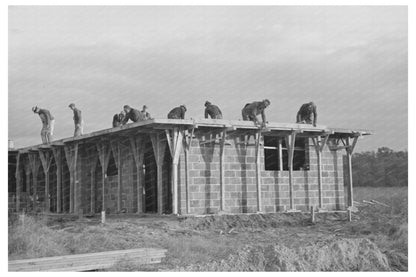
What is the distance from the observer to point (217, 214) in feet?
58.6

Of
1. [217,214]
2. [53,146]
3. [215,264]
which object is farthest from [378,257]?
[53,146]

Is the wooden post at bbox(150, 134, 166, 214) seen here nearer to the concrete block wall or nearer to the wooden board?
the concrete block wall

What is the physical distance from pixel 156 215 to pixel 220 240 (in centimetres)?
357

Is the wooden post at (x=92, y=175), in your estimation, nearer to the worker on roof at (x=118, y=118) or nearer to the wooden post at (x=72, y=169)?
the wooden post at (x=72, y=169)

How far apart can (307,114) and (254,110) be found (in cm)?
229

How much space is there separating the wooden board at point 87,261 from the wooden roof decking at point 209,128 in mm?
5846

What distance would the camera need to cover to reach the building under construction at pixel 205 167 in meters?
17.9

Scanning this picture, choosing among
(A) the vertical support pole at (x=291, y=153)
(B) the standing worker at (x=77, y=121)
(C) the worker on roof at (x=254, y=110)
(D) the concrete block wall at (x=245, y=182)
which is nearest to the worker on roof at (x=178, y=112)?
(D) the concrete block wall at (x=245, y=182)

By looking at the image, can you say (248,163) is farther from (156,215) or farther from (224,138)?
(156,215)

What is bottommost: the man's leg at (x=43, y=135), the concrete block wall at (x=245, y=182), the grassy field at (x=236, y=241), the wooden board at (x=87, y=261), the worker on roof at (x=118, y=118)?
the grassy field at (x=236, y=241)

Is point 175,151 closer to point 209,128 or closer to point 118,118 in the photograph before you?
point 209,128

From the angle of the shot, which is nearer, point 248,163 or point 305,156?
point 248,163

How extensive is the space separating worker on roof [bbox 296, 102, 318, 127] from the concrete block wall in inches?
39.8

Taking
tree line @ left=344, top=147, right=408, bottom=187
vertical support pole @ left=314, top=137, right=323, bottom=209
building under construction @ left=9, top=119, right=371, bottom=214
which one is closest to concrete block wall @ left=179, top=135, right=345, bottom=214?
building under construction @ left=9, top=119, right=371, bottom=214
